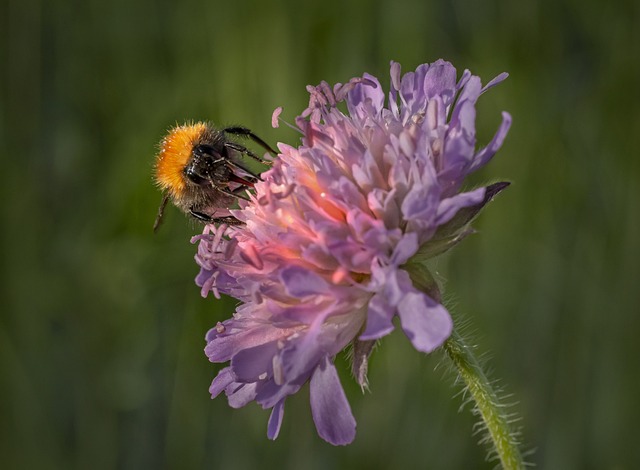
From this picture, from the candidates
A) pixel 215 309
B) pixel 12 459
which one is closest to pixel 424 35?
pixel 215 309

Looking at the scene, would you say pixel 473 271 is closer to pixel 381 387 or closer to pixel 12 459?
pixel 381 387

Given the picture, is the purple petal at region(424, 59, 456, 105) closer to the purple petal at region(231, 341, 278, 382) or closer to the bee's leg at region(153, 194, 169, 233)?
the purple petal at region(231, 341, 278, 382)

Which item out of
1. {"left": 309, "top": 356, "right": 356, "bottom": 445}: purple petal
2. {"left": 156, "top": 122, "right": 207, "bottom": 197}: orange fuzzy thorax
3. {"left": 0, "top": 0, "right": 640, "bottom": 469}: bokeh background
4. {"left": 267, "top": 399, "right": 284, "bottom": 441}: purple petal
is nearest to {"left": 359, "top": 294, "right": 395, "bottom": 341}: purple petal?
{"left": 309, "top": 356, "right": 356, "bottom": 445}: purple petal

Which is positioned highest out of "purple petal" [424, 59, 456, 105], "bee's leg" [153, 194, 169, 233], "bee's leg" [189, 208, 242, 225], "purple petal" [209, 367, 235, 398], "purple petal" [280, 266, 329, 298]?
"bee's leg" [153, 194, 169, 233]

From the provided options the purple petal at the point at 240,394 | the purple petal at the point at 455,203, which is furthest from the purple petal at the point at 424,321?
the purple petal at the point at 240,394

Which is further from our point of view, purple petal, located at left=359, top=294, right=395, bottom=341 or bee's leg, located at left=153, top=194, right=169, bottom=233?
bee's leg, located at left=153, top=194, right=169, bottom=233

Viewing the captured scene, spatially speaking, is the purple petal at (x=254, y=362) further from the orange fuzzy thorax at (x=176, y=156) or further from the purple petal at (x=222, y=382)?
the orange fuzzy thorax at (x=176, y=156)

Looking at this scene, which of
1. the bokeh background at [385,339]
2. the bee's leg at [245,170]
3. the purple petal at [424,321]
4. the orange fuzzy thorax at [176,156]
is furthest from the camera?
the bokeh background at [385,339]
